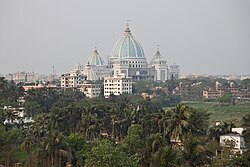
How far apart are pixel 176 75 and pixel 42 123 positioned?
10741 centimetres

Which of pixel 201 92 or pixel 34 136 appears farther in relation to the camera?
pixel 201 92

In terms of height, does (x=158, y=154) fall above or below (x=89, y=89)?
below

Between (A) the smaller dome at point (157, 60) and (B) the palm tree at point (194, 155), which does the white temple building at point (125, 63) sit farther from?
(B) the palm tree at point (194, 155)

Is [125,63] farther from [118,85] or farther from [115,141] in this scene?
[115,141]

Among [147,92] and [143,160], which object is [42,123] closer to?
[143,160]

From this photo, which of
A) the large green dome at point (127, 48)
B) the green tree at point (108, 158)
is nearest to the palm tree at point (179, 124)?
the green tree at point (108, 158)

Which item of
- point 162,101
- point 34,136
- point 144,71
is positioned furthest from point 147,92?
point 34,136

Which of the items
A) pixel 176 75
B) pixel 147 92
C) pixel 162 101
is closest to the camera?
pixel 162 101

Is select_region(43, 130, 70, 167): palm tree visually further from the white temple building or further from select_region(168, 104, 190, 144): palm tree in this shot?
the white temple building

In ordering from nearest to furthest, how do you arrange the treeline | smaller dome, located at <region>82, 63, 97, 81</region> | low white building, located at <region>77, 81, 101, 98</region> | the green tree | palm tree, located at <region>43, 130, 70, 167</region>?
1. the green tree
2. the treeline
3. palm tree, located at <region>43, 130, 70, 167</region>
4. low white building, located at <region>77, 81, 101, 98</region>
5. smaller dome, located at <region>82, 63, 97, 81</region>

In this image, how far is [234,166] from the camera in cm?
1734

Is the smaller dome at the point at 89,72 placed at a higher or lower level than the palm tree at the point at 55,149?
higher

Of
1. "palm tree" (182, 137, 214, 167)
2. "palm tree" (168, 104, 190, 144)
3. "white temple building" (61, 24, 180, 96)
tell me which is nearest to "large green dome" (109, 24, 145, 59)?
"white temple building" (61, 24, 180, 96)

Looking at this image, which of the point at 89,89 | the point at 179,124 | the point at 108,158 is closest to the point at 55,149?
the point at 108,158
